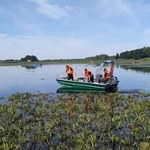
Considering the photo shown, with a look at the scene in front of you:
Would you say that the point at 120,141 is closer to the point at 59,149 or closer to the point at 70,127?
the point at 59,149

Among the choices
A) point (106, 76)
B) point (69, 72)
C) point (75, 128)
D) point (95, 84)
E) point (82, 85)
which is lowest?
point (82, 85)

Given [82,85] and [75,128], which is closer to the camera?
[75,128]

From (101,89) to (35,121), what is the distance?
1692cm

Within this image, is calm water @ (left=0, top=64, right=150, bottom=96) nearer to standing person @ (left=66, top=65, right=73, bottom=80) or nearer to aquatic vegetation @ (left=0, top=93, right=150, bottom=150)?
standing person @ (left=66, top=65, right=73, bottom=80)

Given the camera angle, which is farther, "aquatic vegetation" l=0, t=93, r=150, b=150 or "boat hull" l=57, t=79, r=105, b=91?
"boat hull" l=57, t=79, r=105, b=91

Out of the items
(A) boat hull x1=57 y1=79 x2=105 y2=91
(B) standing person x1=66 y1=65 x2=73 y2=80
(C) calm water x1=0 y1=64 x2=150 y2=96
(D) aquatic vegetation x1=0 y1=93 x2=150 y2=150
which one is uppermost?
(B) standing person x1=66 y1=65 x2=73 y2=80

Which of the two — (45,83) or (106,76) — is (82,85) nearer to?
(106,76)

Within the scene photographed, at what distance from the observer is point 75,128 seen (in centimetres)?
1524

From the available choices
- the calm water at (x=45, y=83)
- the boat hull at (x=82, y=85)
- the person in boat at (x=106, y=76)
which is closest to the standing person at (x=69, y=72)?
the boat hull at (x=82, y=85)

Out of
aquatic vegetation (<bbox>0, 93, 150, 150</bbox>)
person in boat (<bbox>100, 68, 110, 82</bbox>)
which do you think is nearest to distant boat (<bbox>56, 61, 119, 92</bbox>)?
person in boat (<bbox>100, 68, 110, 82</bbox>)

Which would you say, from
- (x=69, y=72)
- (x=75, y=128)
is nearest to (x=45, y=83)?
(x=69, y=72)

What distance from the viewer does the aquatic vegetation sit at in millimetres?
12844

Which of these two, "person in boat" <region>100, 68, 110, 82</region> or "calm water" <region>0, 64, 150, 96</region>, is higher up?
"person in boat" <region>100, 68, 110, 82</region>

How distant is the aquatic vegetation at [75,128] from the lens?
12.8 m
